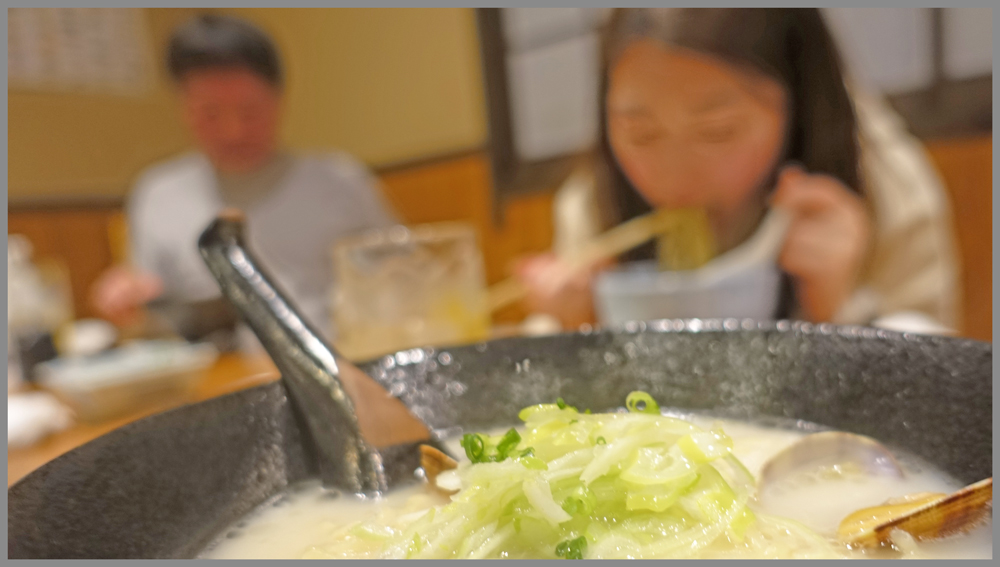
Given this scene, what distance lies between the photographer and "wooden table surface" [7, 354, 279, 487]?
0.91 metres

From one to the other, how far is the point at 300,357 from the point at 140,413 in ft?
2.78

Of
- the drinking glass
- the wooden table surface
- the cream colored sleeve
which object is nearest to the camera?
the wooden table surface

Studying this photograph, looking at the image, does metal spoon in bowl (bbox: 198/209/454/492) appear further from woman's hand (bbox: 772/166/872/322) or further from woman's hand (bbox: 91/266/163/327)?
woman's hand (bbox: 91/266/163/327)

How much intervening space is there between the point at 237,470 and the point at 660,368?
0.45 meters

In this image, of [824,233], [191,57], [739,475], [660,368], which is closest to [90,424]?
[660,368]

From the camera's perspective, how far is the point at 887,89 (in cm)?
282

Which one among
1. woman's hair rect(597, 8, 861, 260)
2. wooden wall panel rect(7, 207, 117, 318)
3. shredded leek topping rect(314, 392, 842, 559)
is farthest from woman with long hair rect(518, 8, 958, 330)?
wooden wall panel rect(7, 207, 117, 318)

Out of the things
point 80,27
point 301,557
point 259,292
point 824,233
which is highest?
point 80,27

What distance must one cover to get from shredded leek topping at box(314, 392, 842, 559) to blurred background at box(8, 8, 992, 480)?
274 centimetres

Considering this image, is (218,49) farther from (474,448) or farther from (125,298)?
(474,448)

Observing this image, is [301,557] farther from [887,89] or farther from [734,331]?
[887,89]

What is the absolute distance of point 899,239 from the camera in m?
1.93

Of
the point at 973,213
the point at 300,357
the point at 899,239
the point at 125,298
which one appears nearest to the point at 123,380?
the point at 300,357

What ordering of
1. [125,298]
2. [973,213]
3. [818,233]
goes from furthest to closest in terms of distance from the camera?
[973,213]
[125,298]
[818,233]
